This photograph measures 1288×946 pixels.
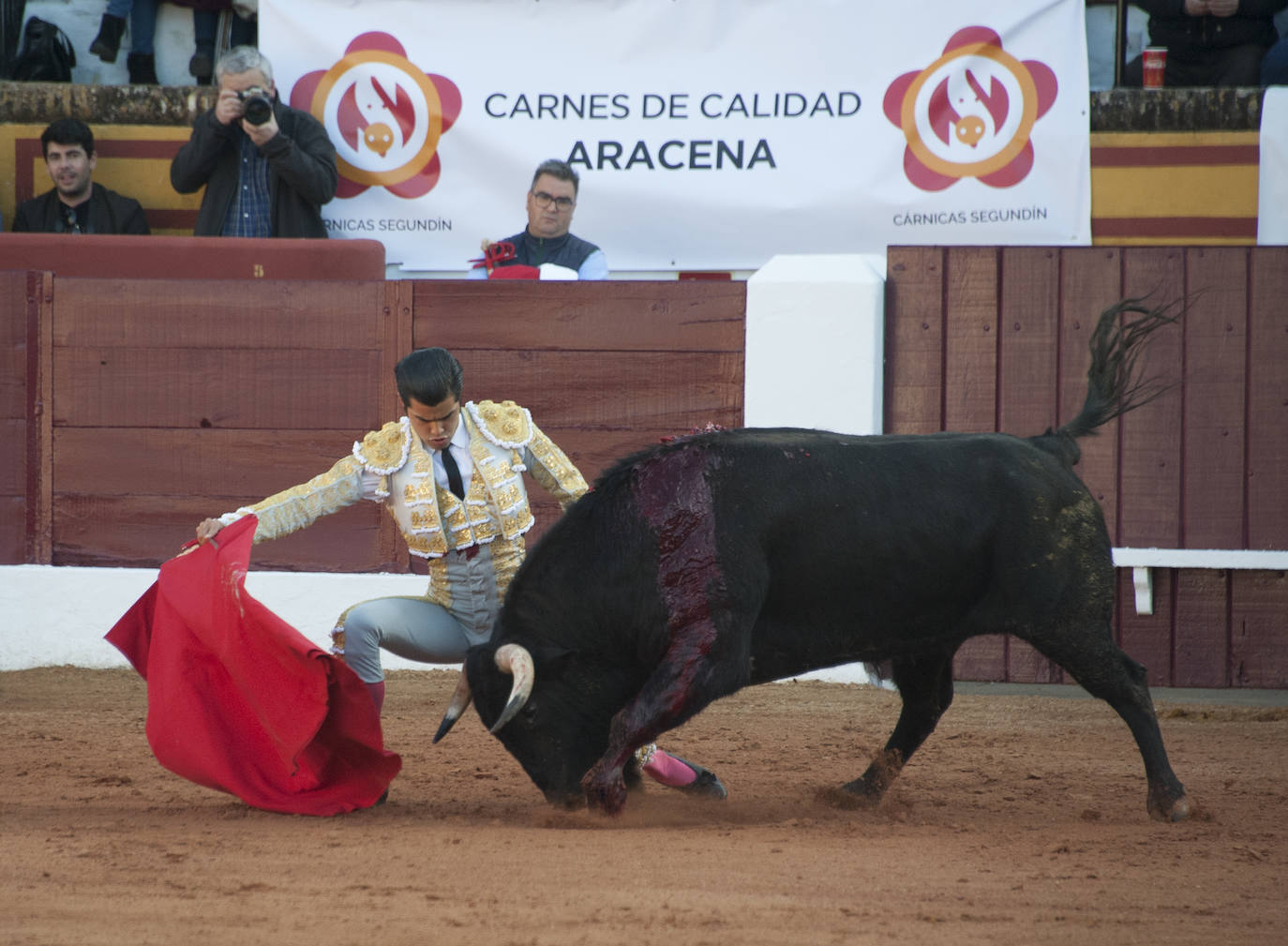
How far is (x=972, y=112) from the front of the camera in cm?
590

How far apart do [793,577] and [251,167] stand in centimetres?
364

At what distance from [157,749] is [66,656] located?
2418 mm

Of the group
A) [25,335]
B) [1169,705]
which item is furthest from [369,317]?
[1169,705]

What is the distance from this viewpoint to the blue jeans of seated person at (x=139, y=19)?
695 centimetres

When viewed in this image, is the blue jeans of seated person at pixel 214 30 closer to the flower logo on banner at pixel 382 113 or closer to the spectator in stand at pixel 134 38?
the spectator in stand at pixel 134 38

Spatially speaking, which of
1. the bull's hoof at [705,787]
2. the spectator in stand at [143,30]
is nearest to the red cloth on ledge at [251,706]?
the bull's hoof at [705,787]

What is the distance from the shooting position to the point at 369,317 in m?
5.60

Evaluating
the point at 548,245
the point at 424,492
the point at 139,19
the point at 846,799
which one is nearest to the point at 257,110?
the point at 548,245

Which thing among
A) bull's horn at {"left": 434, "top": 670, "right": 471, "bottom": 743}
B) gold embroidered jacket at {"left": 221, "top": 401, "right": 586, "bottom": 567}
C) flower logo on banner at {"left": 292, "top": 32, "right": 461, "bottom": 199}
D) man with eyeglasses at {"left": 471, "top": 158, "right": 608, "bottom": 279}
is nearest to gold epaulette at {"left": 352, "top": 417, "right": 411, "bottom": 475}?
gold embroidered jacket at {"left": 221, "top": 401, "right": 586, "bottom": 567}

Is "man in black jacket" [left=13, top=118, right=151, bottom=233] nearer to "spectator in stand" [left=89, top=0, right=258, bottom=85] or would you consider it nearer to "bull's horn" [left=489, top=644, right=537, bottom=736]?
"spectator in stand" [left=89, top=0, right=258, bottom=85]

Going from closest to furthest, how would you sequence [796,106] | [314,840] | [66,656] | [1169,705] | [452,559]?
[314,840] < [452,559] < [1169,705] < [66,656] < [796,106]

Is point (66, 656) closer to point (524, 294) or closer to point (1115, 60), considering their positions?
point (524, 294)

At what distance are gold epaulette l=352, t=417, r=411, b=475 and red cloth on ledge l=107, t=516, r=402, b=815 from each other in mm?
300

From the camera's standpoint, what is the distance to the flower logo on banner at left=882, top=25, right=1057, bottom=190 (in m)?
5.89
